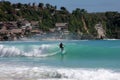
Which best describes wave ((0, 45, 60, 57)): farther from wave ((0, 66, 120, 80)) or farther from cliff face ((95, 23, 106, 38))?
cliff face ((95, 23, 106, 38))

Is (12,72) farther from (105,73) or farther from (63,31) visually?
(63,31)

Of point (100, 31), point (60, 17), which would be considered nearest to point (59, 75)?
point (60, 17)

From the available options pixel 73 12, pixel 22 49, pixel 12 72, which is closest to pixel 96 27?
pixel 73 12

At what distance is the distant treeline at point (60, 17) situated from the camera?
115 meters

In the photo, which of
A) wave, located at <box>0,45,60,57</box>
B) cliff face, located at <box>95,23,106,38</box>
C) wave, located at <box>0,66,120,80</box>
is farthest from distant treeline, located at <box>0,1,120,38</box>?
wave, located at <box>0,66,120,80</box>

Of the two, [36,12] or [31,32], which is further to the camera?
[36,12]

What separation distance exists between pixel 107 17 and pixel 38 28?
4310 centimetres

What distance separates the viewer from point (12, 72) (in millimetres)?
21578

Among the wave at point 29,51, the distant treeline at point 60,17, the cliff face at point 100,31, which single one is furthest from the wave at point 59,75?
the cliff face at point 100,31

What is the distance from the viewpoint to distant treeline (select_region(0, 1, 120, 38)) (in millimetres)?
114688

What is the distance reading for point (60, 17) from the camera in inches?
5000

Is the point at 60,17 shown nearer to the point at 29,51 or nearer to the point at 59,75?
the point at 29,51

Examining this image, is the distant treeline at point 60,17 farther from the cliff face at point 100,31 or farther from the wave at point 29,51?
the wave at point 29,51

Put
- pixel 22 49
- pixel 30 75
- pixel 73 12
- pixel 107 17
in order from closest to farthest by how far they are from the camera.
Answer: pixel 30 75, pixel 22 49, pixel 73 12, pixel 107 17
